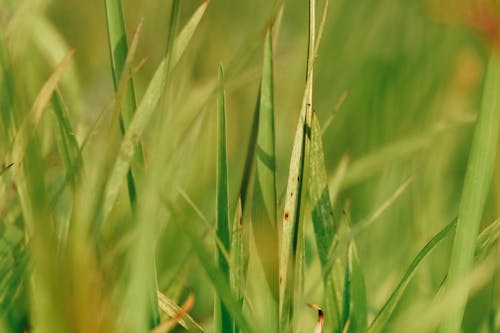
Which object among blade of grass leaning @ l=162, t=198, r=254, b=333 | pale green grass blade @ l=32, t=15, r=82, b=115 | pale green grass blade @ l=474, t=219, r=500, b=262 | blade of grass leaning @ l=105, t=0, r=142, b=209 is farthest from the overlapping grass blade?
pale green grass blade @ l=32, t=15, r=82, b=115

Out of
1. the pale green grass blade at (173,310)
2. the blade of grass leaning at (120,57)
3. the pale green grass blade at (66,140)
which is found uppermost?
the blade of grass leaning at (120,57)

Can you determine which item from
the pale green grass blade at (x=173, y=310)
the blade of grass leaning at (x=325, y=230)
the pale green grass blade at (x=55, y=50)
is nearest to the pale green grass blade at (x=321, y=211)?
the blade of grass leaning at (x=325, y=230)

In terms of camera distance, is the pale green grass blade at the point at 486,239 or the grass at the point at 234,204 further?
the pale green grass blade at the point at 486,239

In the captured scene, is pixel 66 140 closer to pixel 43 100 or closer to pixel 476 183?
pixel 43 100

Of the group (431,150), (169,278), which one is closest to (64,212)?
(169,278)

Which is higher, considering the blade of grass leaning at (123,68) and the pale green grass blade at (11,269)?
the blade of grass leaning at (123,68)

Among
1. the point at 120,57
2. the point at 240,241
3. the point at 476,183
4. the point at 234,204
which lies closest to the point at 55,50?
the point at 234,204

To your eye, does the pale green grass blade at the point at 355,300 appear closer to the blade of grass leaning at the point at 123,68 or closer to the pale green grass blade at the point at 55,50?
the blade of grass leaning at the point at 123,68
